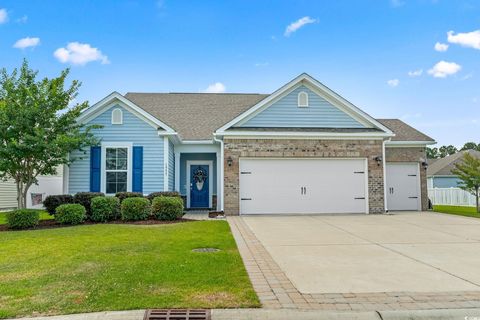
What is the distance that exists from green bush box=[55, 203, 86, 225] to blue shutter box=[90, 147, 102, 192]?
2717mm

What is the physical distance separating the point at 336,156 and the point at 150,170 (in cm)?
758

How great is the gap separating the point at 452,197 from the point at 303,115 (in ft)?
48.6

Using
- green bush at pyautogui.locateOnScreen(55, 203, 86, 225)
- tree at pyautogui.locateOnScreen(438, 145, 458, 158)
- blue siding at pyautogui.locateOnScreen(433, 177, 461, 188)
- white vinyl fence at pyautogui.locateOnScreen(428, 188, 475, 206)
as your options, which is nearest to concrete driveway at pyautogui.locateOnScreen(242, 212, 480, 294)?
green bush at pyautogui.locateOnScreen(55, 203, 86, 225)

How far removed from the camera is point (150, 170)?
49.9ft

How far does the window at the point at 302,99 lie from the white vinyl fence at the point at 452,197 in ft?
46.7

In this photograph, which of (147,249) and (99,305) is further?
(147,249)

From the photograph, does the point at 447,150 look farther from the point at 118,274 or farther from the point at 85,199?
the point at 118,274

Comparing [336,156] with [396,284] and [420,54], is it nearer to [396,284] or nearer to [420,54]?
[420,54]

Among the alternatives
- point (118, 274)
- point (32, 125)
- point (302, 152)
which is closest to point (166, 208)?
point (32, 125)

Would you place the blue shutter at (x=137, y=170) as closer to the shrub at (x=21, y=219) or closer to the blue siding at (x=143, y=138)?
the blue siding at (x=143, y=138)

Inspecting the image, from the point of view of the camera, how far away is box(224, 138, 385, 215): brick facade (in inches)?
591

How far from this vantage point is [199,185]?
1844 centimetres

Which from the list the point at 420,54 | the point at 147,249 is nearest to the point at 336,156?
the point at 420,54

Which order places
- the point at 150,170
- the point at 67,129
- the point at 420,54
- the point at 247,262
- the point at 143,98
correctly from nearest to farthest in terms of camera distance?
the point at 247,262, the point at 67,129, the point at 150,170, the point at 420,54, the point at 143,98
